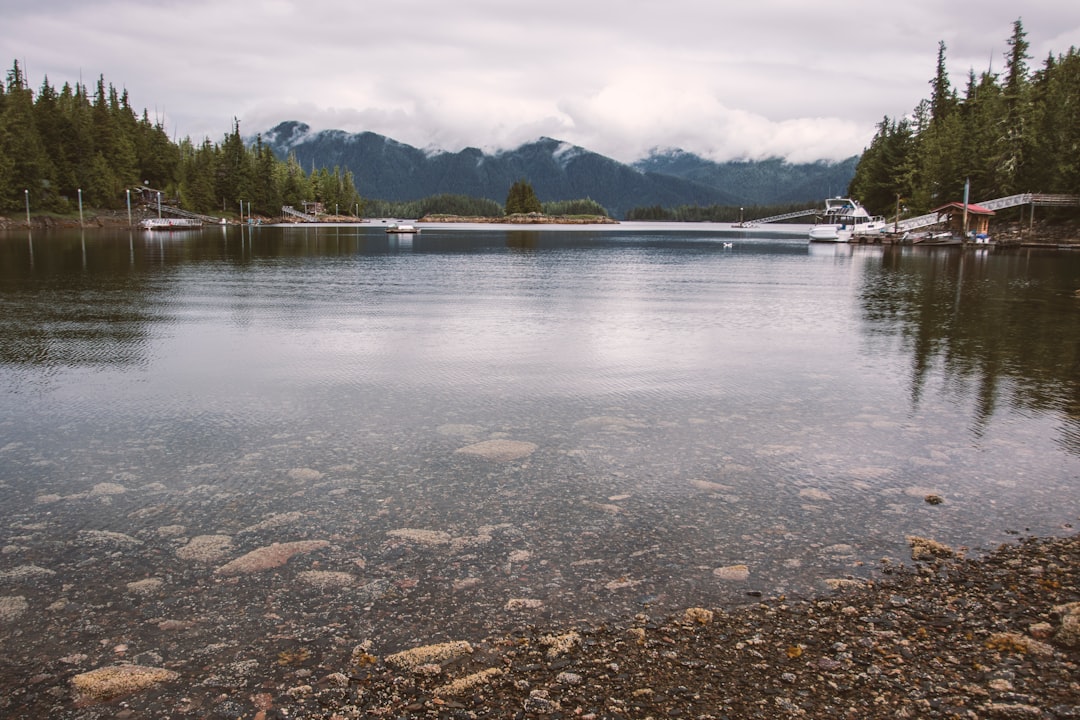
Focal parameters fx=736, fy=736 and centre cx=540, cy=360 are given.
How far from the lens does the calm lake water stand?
22.7ft

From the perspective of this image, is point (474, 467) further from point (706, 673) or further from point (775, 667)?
point (775, 667)

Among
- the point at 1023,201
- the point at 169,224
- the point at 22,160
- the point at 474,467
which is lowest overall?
the point at 474,467

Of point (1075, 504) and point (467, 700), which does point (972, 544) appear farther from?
point (467, 700)

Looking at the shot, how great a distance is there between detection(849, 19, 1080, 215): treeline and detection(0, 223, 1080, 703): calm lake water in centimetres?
8516

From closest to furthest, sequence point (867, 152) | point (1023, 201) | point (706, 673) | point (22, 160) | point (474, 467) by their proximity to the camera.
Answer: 1. point (706, 673)
2. point (474, 467)
3. point (1023, 201)
4. point (22, 160)
5. point (867, 152)

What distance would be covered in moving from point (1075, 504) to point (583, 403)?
7.82 m

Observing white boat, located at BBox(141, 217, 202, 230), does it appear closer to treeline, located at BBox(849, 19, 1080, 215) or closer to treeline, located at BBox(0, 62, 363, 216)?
treeline, located at BBox(0, 62, 363, 216)

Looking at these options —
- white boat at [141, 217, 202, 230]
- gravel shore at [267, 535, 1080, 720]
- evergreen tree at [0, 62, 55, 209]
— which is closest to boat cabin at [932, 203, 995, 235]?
gravel shore at [267, 535, 1080, 720]

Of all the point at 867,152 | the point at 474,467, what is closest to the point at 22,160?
the point at 474,467

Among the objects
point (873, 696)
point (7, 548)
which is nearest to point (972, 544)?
point (873, 696)

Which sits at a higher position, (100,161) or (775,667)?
(100,161)

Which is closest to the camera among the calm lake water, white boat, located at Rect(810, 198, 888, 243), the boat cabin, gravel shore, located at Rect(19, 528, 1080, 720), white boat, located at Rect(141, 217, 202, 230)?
gravel shore, located at Rect(19, 528, 1080, 720)

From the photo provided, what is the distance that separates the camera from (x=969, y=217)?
320ft

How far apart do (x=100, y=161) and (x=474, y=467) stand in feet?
533
